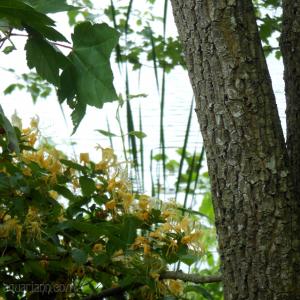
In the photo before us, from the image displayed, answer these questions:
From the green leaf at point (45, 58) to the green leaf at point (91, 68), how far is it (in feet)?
0.04

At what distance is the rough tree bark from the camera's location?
3.65 ft

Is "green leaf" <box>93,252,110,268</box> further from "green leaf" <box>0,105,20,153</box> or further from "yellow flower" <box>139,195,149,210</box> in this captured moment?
"green leaf" <box>0,105,20,153</box>

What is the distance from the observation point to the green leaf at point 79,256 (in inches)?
42.3

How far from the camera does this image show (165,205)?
1237 mm

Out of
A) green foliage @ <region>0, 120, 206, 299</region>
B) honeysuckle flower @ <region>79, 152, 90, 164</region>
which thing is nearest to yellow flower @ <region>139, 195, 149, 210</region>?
green foliage @ <region>0, 120, 206, 299</region>

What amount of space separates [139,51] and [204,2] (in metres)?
1.41

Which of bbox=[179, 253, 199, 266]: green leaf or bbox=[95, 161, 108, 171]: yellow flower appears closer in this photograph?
bbox=[179, 253, 199, 266]: green leaf

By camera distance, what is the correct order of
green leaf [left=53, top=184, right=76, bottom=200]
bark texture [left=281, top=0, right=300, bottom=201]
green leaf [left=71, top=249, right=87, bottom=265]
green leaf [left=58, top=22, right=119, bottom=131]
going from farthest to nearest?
bark texture [left=281, top=0, right=300, bottom=201], green leaf [left=53, top=184, right=76, bottom=200], green leaf [left=71, top=249, right=87, bottom=265], green leaf [left=58, top=22, right=119, bottom=131]

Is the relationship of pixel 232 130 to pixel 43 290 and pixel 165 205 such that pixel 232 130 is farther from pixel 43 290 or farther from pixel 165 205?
pixel 43 290

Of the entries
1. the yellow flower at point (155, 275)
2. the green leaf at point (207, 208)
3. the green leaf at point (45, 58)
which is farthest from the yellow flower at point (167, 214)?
the green leaf at point (207, 208)

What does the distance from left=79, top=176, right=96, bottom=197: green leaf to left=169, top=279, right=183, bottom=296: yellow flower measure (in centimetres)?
19

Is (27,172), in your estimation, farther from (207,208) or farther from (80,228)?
(207,208)

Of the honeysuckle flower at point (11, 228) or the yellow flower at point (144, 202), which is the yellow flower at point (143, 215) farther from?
the honeysuckle flower at point (11, 228)

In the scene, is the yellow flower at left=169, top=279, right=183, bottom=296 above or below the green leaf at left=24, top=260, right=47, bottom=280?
below
